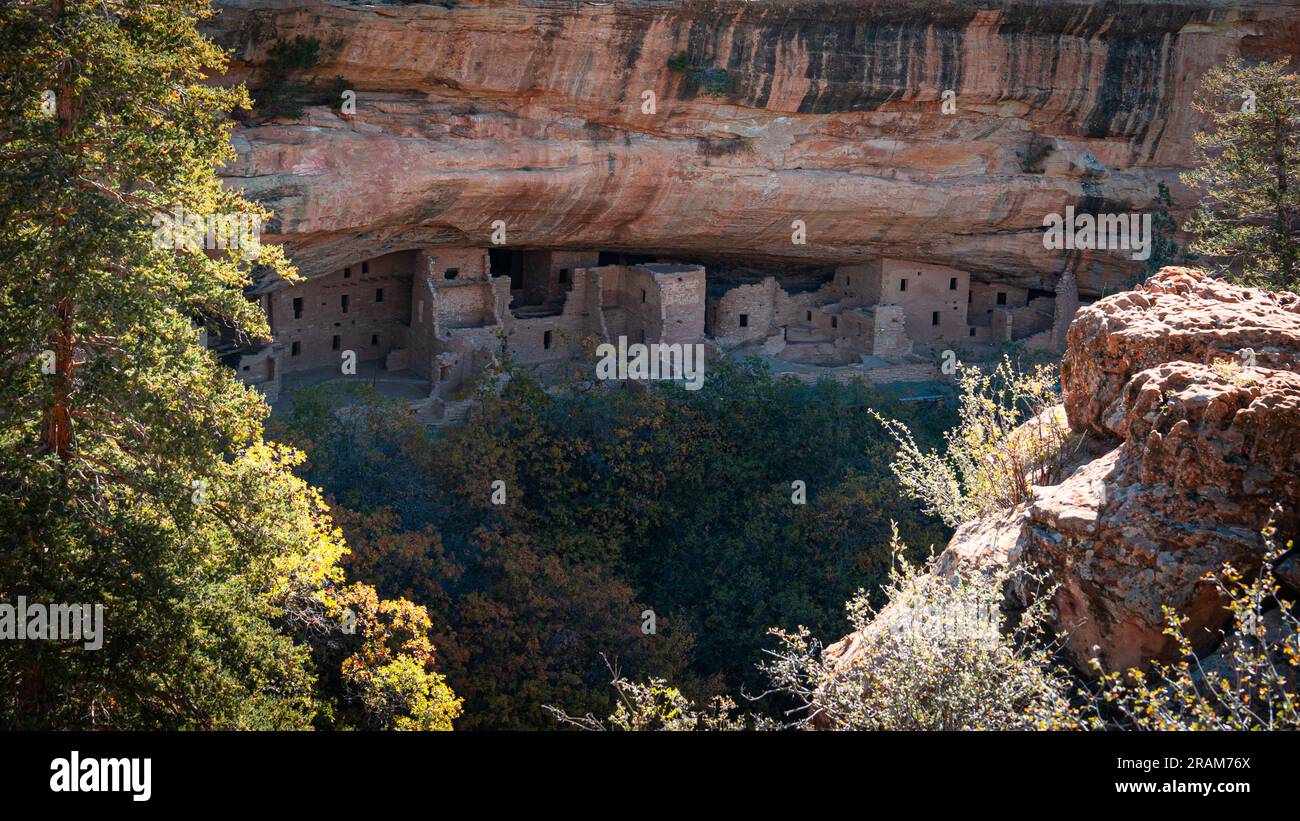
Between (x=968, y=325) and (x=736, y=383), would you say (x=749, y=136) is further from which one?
(x=968, y=325)

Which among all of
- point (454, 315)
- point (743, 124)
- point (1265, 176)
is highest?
point (743, 124)

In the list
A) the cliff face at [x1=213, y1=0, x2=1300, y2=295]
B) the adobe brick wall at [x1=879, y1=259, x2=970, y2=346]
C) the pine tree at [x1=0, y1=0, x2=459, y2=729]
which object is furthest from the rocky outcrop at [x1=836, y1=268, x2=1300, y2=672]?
the adobe brick wall at [x1=879, y1=259, x2=970, y2=346]

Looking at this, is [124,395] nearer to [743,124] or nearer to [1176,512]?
[1176,512]

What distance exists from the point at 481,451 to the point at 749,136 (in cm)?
606

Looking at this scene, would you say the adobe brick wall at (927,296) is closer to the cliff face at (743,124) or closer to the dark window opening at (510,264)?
the cliff face at (743,124)

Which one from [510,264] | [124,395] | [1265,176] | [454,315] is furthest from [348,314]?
[1265,176]

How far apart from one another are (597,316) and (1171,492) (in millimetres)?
13828

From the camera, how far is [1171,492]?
6391 millimetres

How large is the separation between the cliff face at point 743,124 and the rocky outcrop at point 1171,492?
10.5m

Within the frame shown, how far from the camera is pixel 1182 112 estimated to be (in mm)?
19938

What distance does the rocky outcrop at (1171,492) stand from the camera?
6207 millimetres

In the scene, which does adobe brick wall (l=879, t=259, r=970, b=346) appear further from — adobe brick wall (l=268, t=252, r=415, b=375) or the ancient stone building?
adobe brick wall (l=268, t=252, r=415, b=375)

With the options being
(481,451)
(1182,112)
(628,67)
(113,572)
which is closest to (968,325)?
(1182,112)

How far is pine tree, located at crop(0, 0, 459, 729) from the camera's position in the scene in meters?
7.73
